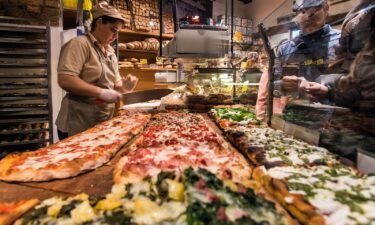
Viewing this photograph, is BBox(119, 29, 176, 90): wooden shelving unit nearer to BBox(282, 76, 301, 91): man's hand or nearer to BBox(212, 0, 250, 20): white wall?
BBox(212, 0, 250, 20): white wall

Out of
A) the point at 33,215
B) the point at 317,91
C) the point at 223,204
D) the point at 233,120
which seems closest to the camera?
the point at 223,204

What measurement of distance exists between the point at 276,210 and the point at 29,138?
393 cm

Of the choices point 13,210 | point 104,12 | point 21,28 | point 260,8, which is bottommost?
point 13,210

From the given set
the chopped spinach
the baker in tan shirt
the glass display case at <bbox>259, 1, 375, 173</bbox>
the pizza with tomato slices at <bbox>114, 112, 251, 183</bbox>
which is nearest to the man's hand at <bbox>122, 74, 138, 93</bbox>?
the baker in tan shirt

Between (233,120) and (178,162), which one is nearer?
(178,162)

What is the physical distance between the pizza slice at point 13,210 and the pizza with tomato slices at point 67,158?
43cm

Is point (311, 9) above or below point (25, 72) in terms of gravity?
above

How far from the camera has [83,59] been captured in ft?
11.8

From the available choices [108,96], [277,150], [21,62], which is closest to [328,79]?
[277,150]

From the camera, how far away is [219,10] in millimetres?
11633

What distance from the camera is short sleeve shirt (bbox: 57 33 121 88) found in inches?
136

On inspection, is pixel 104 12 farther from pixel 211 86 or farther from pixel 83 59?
pixel 211 86

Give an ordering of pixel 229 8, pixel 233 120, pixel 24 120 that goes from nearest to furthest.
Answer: pixel 233 120, pixel 24 120, pixel 229 8

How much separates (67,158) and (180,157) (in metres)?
0.85
